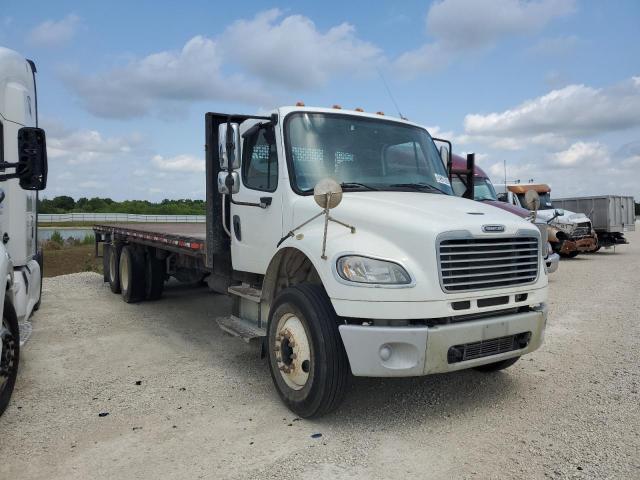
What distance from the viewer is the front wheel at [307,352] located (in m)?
3.69

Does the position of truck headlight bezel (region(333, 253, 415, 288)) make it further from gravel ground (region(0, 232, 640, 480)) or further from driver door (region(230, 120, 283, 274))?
driver door (region(230, 120, 283, 274))

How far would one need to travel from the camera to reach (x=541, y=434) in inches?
145

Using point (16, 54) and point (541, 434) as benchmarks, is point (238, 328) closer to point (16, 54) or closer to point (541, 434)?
point (541, 434)

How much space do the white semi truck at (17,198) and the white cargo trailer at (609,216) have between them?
62.1ft

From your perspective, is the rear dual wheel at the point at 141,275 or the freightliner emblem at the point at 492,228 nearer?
the freightliner emblem at the point at 492,228

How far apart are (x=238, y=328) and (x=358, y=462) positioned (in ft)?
6.88

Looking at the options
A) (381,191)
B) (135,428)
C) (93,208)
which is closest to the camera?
(135,428)

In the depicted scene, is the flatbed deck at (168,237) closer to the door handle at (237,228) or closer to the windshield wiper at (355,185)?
the door handle at (237,228)

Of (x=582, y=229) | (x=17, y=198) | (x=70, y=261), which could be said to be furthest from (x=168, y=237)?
(x=582, y=229)

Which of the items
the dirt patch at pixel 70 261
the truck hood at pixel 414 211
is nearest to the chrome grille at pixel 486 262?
the truck hood at pixel 414 211

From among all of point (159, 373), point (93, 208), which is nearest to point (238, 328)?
point (159, 373)

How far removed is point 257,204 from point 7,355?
2.38 meters

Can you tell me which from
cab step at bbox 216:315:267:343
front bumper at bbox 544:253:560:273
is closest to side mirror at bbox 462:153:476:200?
cab step at bbox 216:315:267:343

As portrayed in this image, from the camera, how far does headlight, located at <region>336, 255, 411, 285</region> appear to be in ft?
11.8
